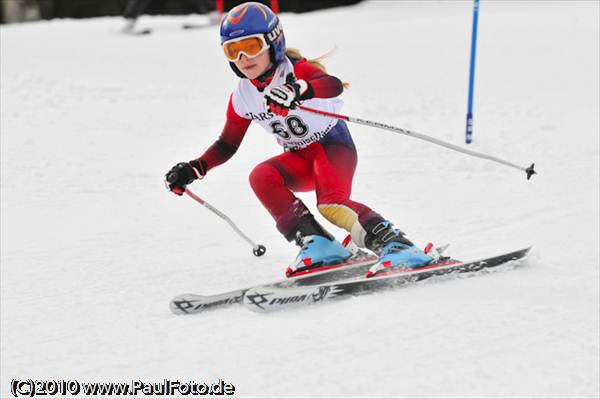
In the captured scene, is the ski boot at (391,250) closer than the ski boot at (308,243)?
Yes

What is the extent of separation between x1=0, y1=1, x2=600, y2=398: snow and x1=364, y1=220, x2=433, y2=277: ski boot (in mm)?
166

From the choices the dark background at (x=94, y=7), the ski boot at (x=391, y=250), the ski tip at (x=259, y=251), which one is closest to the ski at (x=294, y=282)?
the ski boot at (x=391, y=250)

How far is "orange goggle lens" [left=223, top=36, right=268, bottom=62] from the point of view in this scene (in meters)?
3.88

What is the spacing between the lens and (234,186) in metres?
7.08

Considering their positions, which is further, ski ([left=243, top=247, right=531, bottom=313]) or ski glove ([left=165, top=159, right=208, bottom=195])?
ski glove ([left=165, top=159, right=208, bottom=195])

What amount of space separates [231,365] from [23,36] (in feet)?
36.8

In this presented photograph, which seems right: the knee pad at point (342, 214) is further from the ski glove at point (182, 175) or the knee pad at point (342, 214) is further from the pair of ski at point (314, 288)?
the ski glove at point (182, 175)

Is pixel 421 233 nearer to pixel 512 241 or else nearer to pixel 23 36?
pixel 512 241

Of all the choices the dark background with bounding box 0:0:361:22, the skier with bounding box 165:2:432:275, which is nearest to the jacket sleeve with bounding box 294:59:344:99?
the skier with bounding box 165:2:432:275

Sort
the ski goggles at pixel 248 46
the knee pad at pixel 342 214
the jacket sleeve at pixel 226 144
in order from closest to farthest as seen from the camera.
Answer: the ski goggles at pixel 248 46
the knee pad at pixel 342 214
the jacket sleeve at pixel 226 144

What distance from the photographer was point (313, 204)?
20.9 ft

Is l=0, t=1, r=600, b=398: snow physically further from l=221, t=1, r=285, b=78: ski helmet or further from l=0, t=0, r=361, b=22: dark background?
l=0, t=0, r=361, b=22: dark background

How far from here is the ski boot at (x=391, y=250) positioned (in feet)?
13.1

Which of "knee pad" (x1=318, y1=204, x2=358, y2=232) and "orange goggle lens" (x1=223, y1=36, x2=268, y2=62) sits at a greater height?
"orange goggle lens" (x1=223, y1=36, x2=268, y2=62)
